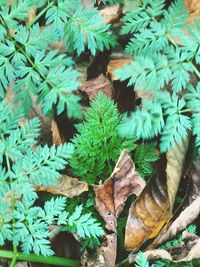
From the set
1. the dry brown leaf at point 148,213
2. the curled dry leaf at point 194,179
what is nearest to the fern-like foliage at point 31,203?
the dry brown leaf at point 148,213

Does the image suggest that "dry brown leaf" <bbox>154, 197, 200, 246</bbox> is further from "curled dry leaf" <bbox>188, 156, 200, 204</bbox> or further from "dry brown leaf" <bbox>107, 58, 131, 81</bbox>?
"dry brown leaf" <bbox>107, 58, 131, 81</bbox>

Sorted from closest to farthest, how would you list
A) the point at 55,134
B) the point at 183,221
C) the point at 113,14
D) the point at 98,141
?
the point at 183,221
the point at 98,141
the point at 55,134
the point at 113,14

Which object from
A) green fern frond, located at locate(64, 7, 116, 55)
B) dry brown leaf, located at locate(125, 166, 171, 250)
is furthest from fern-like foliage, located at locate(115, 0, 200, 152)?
dry brown leaf, located at locate(125, 166, 171, 250)

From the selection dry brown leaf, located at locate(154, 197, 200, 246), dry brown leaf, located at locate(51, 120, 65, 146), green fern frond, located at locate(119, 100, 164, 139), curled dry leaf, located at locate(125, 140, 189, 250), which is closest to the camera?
green fern frond, located at locate(119, 100, 164, 139)

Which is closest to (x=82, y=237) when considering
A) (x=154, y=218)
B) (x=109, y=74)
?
(x=154, y=218)

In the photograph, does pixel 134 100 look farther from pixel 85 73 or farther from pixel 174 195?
pixel 174 195

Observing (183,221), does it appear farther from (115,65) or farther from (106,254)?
(115,65)

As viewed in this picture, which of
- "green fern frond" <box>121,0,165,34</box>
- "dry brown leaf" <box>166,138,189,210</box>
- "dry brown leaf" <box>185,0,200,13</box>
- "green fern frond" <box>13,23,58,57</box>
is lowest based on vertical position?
"dry brown leaf" <box>166,138,189,210</box>

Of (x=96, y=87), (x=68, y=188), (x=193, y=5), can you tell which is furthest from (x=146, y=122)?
(x=193, y=5)
